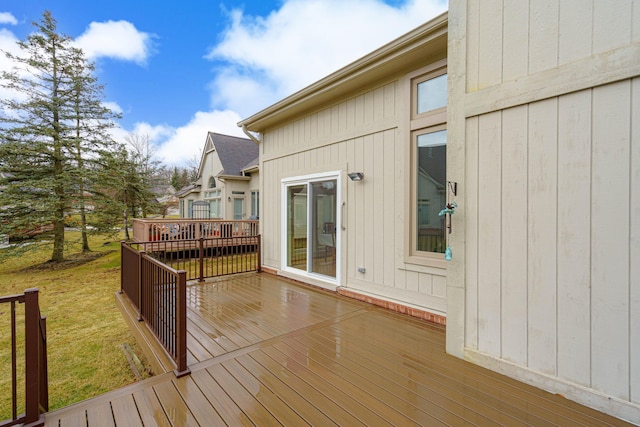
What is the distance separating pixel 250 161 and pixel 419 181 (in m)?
12.0

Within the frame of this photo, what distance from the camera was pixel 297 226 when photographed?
223 inches

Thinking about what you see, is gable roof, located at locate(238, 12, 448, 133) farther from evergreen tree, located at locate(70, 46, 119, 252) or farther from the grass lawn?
evergreen tree, located at locate(70, 46, 119, 252)

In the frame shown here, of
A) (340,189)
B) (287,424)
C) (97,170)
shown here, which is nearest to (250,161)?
(97,170)

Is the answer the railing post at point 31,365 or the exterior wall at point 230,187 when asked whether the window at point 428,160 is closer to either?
the railing post at point 31,365

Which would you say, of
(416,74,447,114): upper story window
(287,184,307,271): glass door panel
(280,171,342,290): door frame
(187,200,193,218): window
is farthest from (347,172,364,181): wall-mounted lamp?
(187,200,193,218): window

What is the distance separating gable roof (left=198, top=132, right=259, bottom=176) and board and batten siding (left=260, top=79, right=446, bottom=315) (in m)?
8.57

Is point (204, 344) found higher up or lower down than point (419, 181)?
lower down

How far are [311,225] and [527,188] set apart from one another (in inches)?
141

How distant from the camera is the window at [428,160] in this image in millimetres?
3475

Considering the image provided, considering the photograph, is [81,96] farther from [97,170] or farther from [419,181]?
[419,181]

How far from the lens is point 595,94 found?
6.36 ft

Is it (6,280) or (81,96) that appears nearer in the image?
(6,280)

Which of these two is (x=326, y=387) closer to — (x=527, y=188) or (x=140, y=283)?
(x=527, y=188)

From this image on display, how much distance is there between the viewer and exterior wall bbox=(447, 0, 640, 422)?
6.03ft
